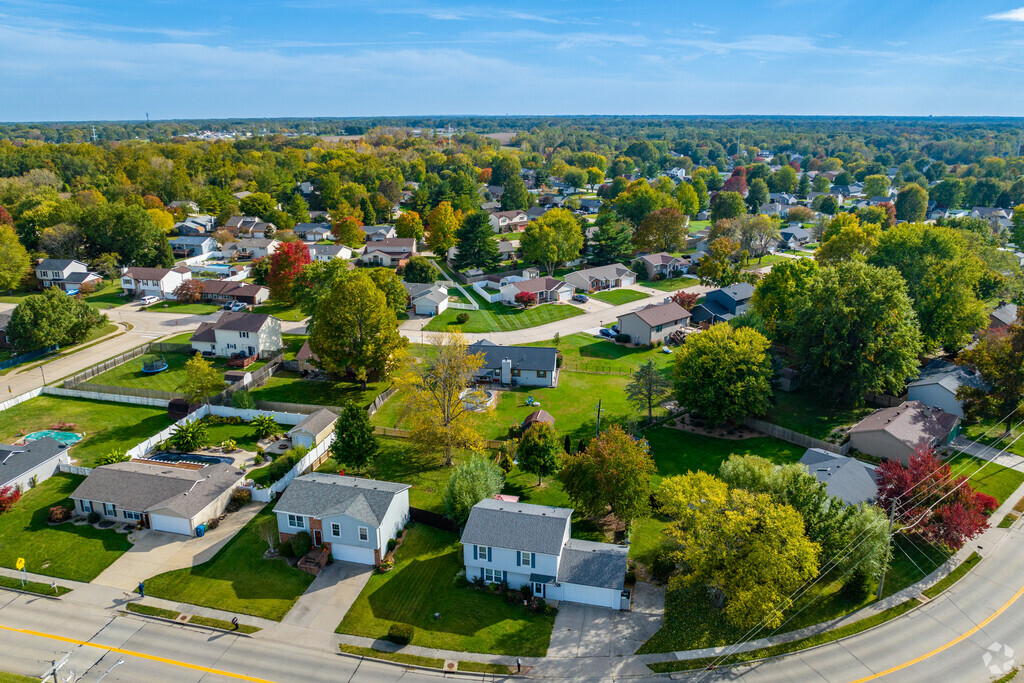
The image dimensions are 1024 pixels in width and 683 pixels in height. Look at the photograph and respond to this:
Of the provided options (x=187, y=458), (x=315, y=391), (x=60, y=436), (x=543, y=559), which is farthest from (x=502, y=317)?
(x=543, y=559)

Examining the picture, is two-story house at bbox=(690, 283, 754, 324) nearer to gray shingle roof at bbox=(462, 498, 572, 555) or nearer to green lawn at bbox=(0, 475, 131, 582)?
gray shingle roof at bbox=(462, 498, 572, 555)

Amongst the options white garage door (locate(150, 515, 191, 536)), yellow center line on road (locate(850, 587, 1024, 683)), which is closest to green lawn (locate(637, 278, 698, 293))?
yellow center line on road (locate(850, 587, 1024, 683))

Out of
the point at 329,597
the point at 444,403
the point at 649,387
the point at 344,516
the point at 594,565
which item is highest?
the point at 444,403

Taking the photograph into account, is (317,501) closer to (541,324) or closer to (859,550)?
(859,550)

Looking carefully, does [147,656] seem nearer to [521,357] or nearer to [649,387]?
[649,387]

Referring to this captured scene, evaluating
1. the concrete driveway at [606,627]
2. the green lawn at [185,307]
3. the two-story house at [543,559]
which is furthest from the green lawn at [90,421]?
the concrete driveway at [606,627]

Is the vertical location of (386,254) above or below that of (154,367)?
above
